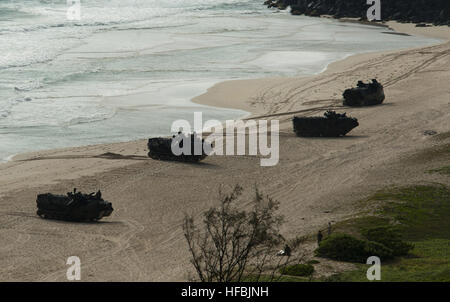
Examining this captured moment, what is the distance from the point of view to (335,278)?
2178 centimetres

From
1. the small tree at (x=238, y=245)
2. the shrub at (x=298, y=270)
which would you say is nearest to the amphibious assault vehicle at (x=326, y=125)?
the small tree at (x=238, y=245)

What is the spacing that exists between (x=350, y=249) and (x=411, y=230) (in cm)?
373

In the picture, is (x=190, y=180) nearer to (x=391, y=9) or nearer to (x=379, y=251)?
(x=379, y=251)

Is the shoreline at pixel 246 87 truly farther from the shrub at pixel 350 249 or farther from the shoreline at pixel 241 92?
the shrub at pixel 350 249

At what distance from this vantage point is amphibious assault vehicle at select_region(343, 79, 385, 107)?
163 feet

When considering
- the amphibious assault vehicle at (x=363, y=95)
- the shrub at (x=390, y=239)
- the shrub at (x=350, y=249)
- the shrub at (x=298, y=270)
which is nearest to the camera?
the shrub at (x=298, y=270)

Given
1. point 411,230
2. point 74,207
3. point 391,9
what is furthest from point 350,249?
point 391,9

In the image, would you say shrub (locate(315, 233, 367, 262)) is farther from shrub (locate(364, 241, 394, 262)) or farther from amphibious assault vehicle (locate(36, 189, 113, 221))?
amphibious assault vehicle (locate(36, 189, 113, 221))

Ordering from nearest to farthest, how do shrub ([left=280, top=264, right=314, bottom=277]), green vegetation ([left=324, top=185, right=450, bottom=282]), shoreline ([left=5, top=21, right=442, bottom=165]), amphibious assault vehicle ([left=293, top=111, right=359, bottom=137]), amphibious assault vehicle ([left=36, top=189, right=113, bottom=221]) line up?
green vegetation ([left=324, top=185, right=450, bottom=282]), shrub ([left=280, top=264, right=314, bottom=277]), amphibious assault vehicle ([left=36, top=189, right=113, bottom=221]), amphibious assault vehicle ([left=293, top=111, right=359, bottom=137]), shoreline ([left=5, top=21, right=442, bottom=165])

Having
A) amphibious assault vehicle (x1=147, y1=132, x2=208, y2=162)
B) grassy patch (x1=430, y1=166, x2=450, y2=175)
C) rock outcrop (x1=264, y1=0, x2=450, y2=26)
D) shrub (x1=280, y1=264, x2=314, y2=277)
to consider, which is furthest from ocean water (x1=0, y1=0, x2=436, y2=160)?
shrub (x1=280, y1=264, x2=314, y2=277)

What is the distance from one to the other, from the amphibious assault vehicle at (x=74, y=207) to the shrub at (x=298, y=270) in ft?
30.8

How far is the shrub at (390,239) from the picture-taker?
950 inches

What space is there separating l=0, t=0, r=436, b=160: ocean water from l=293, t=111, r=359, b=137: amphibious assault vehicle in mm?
6549

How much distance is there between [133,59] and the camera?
68.4 meters
